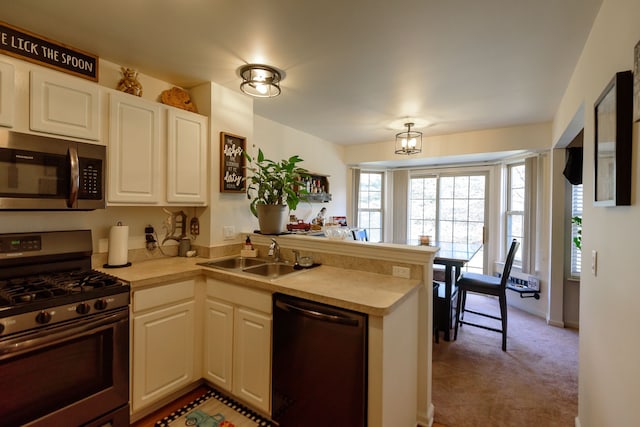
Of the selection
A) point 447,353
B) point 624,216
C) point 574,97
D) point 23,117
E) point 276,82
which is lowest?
point 447,353

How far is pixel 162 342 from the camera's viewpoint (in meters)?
1.95

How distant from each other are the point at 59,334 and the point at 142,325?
0.43 m

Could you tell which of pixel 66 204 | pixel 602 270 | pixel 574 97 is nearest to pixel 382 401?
pixel 602 270

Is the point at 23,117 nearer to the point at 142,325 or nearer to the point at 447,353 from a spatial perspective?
the point at 142,325

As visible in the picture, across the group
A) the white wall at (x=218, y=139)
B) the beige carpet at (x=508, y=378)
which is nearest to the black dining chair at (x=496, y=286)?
the beige carpet at (x=508, y=378)

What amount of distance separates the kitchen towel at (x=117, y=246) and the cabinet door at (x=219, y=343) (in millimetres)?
722

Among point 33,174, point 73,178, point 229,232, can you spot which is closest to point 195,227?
point 229,232

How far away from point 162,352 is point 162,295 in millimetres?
378

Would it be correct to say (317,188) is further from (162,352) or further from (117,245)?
(162,352)

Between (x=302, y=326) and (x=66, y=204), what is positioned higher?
(x=66, y=204)

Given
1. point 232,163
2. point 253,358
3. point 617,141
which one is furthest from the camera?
point 232,163

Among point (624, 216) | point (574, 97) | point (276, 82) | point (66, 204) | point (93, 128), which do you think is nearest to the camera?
point (624, 216)

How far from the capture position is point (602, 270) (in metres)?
1.39

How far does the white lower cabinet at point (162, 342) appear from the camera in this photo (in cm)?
183
